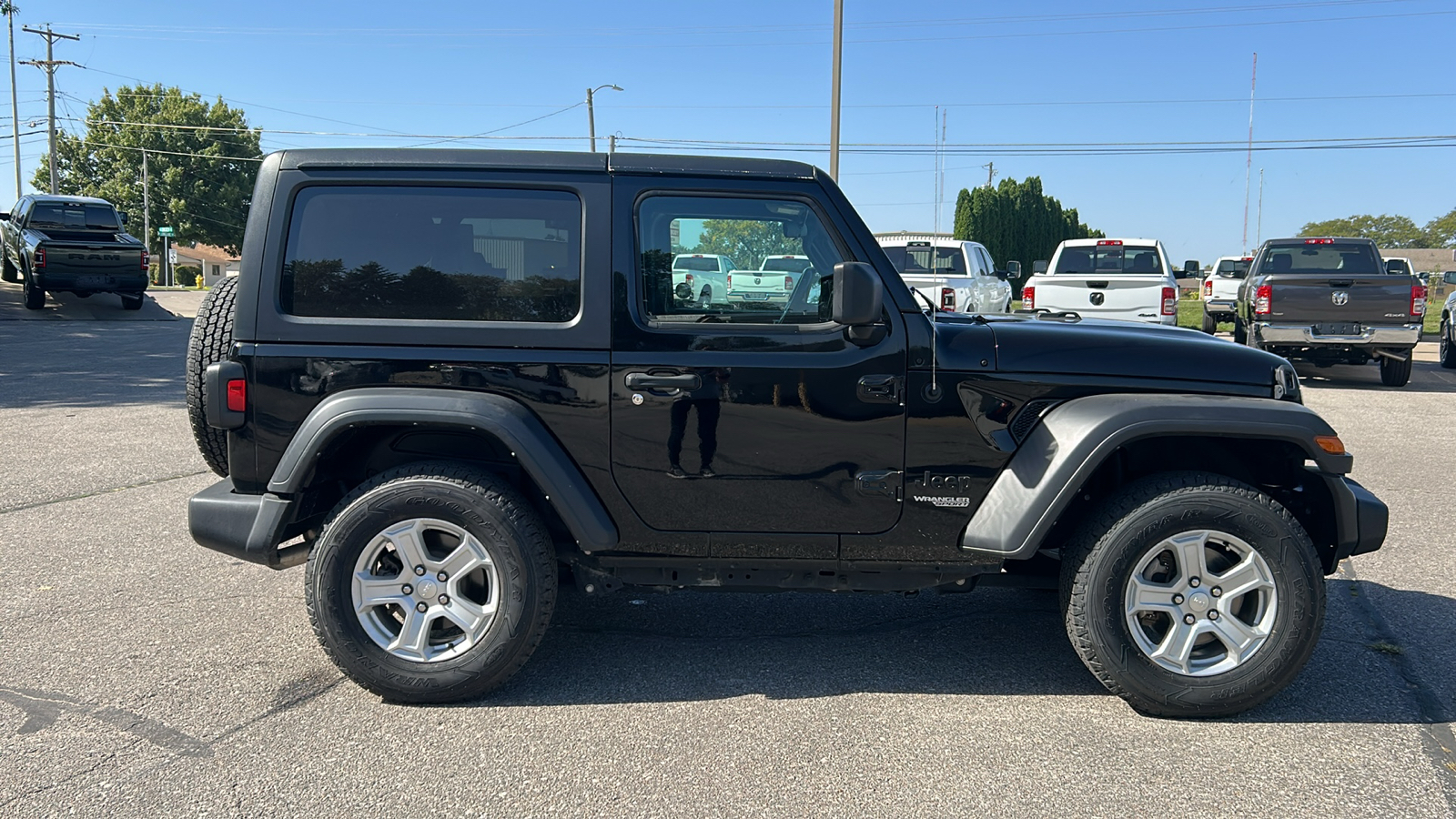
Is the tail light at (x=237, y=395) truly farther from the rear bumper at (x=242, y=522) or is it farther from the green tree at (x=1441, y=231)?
the green tree at (x=1441, y=231)

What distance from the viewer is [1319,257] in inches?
604

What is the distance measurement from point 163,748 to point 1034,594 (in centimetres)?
369

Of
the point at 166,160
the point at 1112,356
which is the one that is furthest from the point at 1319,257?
the point at 166,160

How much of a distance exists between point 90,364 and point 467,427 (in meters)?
12.9

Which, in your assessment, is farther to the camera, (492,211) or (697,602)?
(697,602)

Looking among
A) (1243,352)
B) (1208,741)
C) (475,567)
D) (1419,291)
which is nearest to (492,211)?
(475,567)

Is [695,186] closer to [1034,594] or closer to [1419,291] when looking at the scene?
[1034,594]

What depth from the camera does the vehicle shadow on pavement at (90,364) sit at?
436 inches

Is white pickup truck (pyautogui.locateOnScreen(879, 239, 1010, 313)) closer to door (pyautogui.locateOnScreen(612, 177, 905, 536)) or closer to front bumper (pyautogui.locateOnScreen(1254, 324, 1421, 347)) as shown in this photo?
front bumper (pyautogui.locateOnScreen(1254, 324, 1421, 347))

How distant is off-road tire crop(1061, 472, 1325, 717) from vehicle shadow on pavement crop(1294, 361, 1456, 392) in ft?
39.1

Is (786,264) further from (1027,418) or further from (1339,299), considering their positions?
(1339,299)

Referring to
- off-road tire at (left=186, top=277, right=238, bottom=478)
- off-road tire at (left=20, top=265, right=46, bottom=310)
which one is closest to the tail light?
off-road tire at (left=186, top=277, right=238, bottom=478)

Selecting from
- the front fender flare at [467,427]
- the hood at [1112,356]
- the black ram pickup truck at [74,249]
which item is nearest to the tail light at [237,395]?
the front fender flare at [467,427]

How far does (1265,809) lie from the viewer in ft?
9.79
